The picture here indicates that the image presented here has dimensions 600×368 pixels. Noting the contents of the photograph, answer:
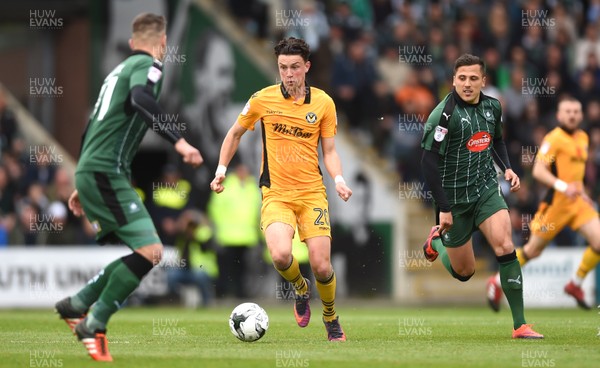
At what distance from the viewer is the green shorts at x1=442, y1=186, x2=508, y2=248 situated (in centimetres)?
1204

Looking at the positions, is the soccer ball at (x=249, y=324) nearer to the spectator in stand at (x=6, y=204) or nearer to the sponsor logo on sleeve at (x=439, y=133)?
the sponsor logo on sleeve at (x=439, y=133)

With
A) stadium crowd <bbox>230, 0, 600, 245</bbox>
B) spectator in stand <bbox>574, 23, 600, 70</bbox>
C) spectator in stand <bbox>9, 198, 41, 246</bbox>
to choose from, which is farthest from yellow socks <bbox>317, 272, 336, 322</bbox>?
spectator in stand <bbox>574, 23, 600, 70</bbox>

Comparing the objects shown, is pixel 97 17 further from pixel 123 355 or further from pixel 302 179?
pixel 123 355

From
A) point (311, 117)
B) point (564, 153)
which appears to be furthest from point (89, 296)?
point (564, 153)

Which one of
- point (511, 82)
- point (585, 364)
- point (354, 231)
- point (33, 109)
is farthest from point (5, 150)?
point (585, 364)

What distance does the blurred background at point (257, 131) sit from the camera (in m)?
21.6

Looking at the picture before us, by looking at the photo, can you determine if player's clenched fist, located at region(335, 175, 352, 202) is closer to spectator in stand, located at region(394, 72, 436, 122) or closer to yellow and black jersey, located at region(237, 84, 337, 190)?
yellow and black jersey, located at region(237, 84, 337, 190)

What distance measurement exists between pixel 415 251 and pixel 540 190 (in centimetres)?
302

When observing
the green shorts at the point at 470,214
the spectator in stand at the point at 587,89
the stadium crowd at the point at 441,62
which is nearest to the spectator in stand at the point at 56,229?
the stadium crowd at the point at 441,62

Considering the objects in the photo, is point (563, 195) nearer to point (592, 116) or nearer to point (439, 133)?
point (439, 133)

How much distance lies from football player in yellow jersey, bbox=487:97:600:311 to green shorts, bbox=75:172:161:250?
8275 millimetres

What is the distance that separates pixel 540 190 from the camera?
2253cm

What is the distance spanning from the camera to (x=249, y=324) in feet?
37.8

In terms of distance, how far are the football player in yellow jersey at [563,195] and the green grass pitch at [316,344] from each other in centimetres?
112
